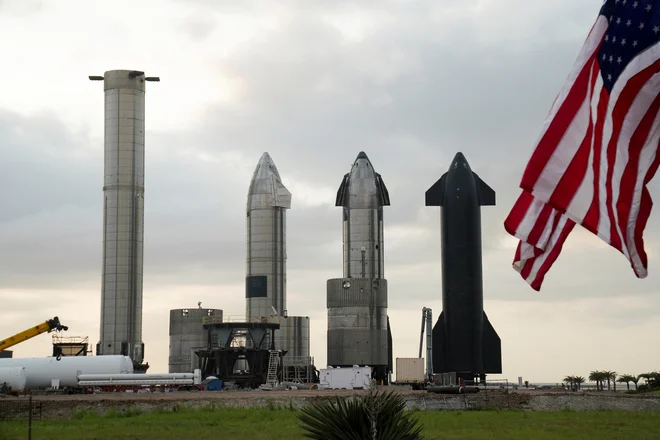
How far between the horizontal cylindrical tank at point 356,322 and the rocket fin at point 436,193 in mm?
15356

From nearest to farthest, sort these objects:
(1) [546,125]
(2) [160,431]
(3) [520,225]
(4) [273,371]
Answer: (1) [546,125] < (3) [520,225] < (2) [160,431] < (4) [273,371]

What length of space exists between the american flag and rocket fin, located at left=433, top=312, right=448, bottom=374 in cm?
6402

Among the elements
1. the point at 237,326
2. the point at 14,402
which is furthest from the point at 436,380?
the point at 14,402

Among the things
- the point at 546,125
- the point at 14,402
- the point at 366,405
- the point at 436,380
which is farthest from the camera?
the point at 436,380

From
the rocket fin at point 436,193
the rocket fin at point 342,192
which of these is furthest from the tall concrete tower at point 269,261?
the rocket fin at point 436,193

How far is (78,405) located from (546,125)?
48.4 meters

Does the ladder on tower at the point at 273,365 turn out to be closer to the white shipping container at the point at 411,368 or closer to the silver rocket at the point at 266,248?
the silver rocket at the point at 266,248

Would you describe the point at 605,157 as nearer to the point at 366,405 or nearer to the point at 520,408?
the point at 366,405

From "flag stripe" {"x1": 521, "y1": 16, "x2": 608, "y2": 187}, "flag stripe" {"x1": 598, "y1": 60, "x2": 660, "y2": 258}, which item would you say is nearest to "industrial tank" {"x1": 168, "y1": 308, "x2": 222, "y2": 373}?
"flag stripe" {"x1": 521, "y1": 16, "x2": 608, "y2": 187}

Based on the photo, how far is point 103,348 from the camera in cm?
9644

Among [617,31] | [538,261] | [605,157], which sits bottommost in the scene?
[538,261]

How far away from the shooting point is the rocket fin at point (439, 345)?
79.6m

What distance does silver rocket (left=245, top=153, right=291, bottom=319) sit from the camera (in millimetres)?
102750

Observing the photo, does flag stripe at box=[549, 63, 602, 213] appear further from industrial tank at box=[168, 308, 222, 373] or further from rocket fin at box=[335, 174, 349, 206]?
industrial tank at box=[168, 308, 222, 373]
